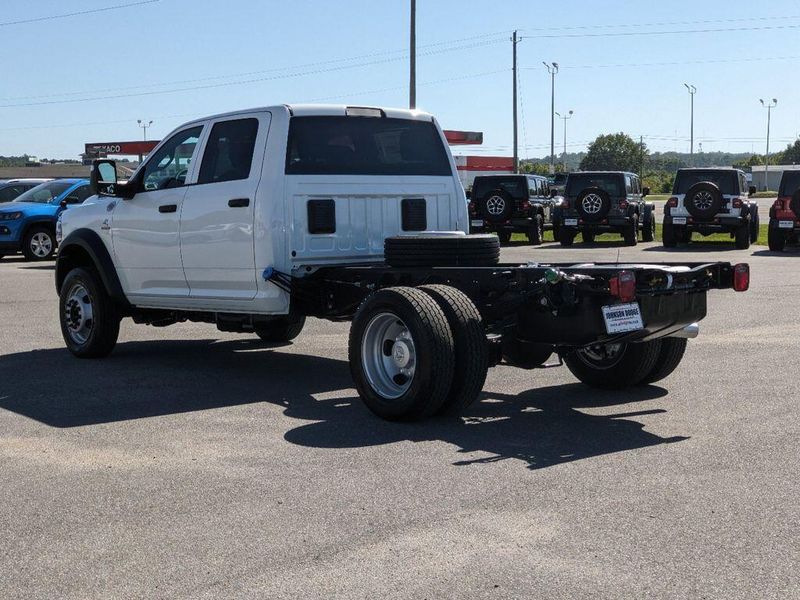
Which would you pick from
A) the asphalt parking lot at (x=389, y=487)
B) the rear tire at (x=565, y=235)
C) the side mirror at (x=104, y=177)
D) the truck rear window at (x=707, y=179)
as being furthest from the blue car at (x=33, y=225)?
the asphalt parking lot at (x=389, y=487)

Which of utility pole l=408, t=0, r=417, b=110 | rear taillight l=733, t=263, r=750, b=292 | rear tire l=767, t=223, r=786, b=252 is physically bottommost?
rear tire l=767, t=223, r=786, b=252

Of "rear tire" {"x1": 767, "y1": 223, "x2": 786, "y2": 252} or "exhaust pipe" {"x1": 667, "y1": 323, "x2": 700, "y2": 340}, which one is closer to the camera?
"exhaust pipe" {"x1": 667, "y1": 323, "x2": 700, "y2": 340}

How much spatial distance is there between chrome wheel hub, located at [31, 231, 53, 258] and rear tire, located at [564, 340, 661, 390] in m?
18.3

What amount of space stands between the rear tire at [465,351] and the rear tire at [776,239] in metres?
20.3

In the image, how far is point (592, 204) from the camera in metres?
28.1

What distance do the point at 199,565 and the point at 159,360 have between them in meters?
5.89

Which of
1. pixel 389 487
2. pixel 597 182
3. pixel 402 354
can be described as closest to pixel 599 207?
pixel 597 182

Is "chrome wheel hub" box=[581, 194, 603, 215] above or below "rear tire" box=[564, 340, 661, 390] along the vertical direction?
above

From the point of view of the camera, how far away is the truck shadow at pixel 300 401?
6727mm

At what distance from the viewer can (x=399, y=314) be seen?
23.7ft

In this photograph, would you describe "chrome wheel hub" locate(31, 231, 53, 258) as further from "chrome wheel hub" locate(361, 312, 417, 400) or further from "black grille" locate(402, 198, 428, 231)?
"chrome wheel hub" locate(361, 312, 417, 400)

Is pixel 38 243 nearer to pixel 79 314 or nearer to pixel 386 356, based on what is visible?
pixel 79 314

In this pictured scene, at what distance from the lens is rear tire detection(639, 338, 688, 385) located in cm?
823

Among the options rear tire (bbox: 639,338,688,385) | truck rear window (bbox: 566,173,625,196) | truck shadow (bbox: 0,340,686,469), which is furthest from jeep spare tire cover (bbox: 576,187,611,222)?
rear tire (bbox: 639,338,688,385)
